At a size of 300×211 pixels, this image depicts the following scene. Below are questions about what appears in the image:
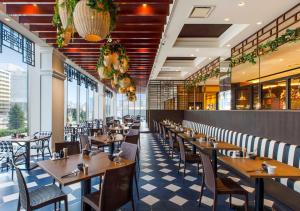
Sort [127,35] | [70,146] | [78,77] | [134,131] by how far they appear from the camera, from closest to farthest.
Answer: [70,146] < [127,35] < [134,131] < [78,77]

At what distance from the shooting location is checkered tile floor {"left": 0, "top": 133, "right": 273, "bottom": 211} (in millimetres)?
3334

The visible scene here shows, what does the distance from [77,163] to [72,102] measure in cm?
853

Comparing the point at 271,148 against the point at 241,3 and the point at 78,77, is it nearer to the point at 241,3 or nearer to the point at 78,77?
the point at 241,3

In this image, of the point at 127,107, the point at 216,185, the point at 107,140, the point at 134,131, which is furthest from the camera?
the point at 127,107

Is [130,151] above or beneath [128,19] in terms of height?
beneath

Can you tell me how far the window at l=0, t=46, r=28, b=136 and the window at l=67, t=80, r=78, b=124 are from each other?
A: 145 inches

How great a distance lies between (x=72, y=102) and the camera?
1085cm

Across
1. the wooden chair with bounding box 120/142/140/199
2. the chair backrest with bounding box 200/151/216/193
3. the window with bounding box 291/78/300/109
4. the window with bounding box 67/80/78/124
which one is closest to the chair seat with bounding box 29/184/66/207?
the wooden chair with bounding box 120/142/140/199

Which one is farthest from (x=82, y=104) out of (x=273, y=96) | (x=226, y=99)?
(x=273, y=96)

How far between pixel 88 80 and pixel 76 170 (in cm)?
1137

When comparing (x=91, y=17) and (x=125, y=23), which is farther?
(x=125, y=23)

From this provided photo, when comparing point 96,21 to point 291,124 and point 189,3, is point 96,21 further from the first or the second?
point 291,124

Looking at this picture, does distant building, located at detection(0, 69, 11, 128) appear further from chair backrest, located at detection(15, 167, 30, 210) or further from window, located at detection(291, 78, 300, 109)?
window, located at detection(291, 78, 300, 109)

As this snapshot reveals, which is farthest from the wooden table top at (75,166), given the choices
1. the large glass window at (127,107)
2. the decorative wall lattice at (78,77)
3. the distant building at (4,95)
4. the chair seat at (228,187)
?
the large glass window at (127,107)
